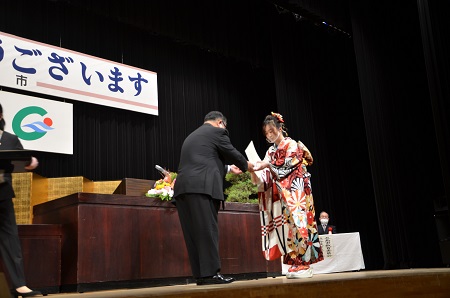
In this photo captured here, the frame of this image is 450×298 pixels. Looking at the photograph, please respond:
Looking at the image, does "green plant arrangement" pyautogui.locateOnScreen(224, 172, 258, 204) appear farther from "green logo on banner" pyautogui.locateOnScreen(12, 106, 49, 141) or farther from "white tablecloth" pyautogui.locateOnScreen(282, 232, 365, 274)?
"green logo on banner" pyautogui.locateOnScreen(12, 106, 49, 141)

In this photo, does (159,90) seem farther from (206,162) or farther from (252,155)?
(206,162)

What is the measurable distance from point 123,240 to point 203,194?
41.4 inches

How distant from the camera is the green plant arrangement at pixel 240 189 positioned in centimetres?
747

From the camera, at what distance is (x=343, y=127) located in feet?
29.6

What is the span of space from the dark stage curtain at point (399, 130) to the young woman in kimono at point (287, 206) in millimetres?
3184

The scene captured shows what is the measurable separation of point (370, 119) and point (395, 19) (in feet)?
5.07

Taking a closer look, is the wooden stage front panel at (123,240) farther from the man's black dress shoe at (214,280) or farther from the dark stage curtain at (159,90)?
the dark stage curtain at (159,90)

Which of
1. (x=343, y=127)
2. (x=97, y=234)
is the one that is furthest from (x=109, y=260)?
(x=343, y=127)

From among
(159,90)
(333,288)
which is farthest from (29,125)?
(333,288)

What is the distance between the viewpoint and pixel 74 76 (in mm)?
6730

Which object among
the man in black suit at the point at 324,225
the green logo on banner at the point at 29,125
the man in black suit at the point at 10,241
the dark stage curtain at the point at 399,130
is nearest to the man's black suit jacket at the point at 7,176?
the man in black suit at the point at 10,241

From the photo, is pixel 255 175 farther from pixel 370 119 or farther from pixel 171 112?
pixel 171 112

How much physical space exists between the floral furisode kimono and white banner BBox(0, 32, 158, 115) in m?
3.73

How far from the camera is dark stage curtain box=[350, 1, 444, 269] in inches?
265
